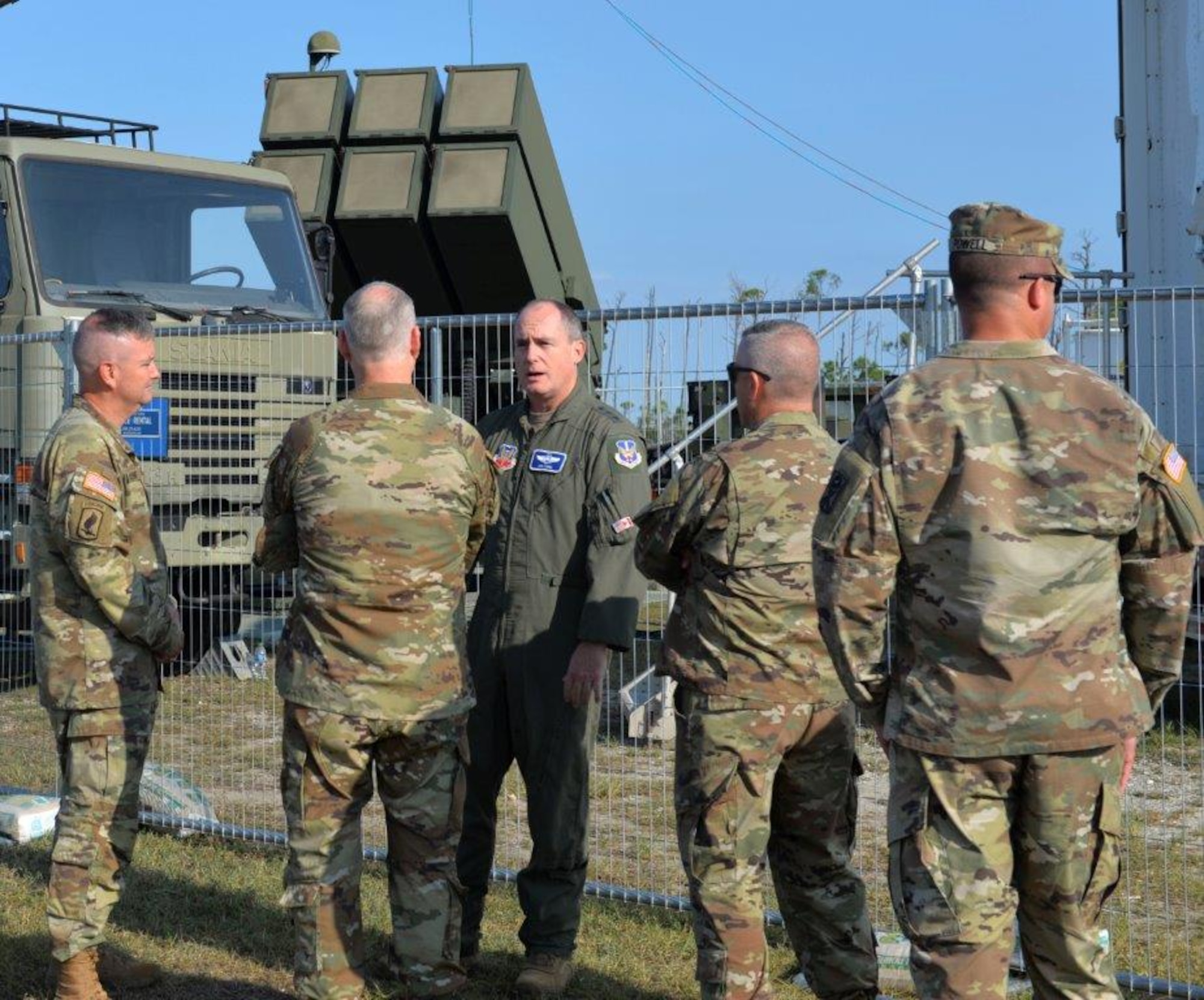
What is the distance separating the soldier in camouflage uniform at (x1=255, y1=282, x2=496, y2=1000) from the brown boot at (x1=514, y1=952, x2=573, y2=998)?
15.1 inches

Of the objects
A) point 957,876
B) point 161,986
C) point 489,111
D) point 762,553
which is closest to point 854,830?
point 762,553

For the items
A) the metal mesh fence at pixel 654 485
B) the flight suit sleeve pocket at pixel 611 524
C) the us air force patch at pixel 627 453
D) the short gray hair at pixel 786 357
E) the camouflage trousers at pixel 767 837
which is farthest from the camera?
the metal mesh fence at pixel 654 485

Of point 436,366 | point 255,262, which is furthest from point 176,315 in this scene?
point 436,366

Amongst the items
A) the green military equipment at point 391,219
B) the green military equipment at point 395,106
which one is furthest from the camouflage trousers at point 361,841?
the green military equipment at point 395,106

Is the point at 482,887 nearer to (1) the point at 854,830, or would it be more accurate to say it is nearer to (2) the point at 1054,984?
(1) the point at 854,830

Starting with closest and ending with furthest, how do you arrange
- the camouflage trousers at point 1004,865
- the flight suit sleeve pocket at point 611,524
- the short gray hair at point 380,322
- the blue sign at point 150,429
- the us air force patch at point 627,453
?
the camouflage trousers at point 1004,865, the short gray hair at point 380,322, the flight suit sleeve pocket at point 611,524, the us air force patch at point 627,453, the blue sign at point 150,429

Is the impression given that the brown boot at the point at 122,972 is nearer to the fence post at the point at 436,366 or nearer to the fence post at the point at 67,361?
the fence post at the point at 436,366

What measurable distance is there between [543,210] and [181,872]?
6.96 metres

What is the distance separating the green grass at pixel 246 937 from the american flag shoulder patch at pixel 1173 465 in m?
2.03

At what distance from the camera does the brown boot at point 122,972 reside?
455 cm

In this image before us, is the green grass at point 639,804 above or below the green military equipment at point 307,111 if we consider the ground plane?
below

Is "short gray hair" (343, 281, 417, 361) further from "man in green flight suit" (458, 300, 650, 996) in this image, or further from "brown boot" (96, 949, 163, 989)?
"brown boot" (96, 949, 163, 989)

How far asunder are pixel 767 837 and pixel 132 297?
5.85m

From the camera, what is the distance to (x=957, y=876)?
289 centimetres
